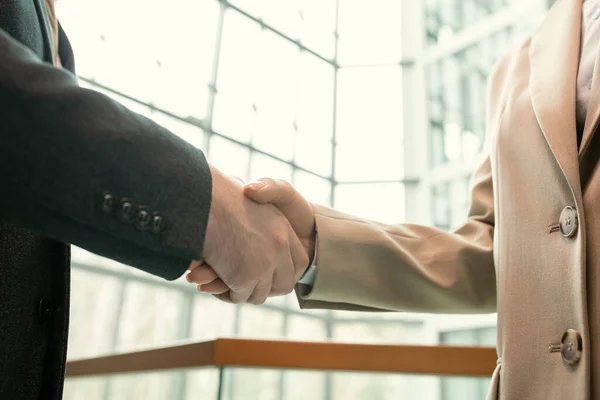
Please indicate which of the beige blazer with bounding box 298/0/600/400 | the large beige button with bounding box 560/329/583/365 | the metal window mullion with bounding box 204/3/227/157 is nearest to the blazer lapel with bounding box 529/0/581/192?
the beige blazer with bounding box 298/0/600/400

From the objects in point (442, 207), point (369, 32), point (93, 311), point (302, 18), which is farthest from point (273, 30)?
point (93, 311)

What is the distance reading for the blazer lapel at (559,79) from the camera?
1.46 metres

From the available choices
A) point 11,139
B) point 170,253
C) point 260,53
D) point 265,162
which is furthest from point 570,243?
point 260,53

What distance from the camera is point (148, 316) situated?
469 inches

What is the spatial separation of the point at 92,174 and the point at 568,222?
38.2 inches

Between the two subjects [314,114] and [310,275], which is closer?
→ [310,275]

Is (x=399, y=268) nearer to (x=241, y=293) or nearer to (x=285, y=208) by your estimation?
(x=285, y=208)

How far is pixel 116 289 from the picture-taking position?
454 inches

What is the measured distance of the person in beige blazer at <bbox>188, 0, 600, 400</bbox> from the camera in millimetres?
1381

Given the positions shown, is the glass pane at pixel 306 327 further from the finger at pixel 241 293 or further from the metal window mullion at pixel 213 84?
the finger at pixel 241 293

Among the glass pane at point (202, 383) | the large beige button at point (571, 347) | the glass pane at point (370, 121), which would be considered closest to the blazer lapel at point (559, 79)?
the large beige button at point (571, 347)

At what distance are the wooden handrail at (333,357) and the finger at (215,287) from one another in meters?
0.13

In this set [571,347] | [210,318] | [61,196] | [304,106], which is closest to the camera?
[61,196]

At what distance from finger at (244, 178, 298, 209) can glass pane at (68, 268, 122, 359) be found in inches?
387
